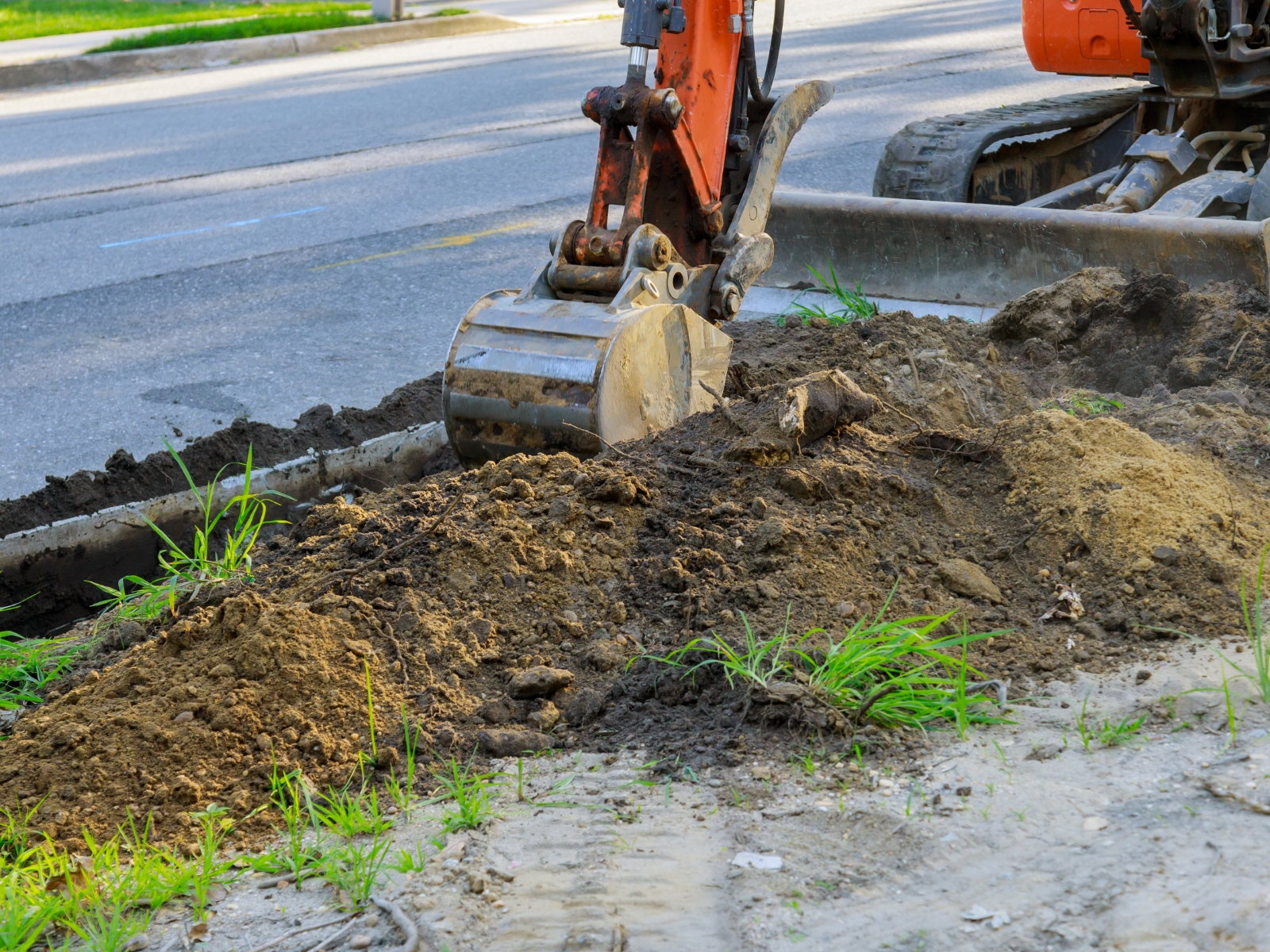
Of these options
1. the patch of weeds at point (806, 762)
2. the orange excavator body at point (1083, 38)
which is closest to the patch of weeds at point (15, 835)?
the patch of weeds at point (806, 762)

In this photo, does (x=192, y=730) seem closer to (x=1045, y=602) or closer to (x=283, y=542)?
(x=283, y=542)

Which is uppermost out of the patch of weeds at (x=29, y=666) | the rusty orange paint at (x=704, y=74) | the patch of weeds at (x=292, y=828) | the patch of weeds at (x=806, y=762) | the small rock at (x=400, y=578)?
the rusty orange paint at (x=704, y=74)

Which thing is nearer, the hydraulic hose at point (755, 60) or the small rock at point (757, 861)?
the small rock at point (757, 861)

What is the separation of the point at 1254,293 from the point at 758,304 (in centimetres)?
211

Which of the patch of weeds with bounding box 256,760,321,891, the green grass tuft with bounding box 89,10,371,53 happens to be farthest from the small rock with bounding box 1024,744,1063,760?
the green grass tuft with bounding box 89,10,371,53

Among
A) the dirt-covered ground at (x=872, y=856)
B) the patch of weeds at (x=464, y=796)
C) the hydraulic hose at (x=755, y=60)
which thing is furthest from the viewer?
the hydraulic hose at (x=755, y=60)

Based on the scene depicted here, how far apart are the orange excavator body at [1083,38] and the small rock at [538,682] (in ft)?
17.8

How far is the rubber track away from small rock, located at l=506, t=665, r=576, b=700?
4.35 meters

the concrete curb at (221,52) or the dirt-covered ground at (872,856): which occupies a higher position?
the concrete curb at (221,52)

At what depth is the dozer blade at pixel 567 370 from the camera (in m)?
3.83

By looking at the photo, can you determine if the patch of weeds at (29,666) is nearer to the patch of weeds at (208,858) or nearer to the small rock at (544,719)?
the patch of weeds at (208,858)

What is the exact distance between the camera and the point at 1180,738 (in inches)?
108

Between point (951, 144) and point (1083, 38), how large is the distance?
1091 millimetres

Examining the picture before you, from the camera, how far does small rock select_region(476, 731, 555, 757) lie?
2.94 meters
